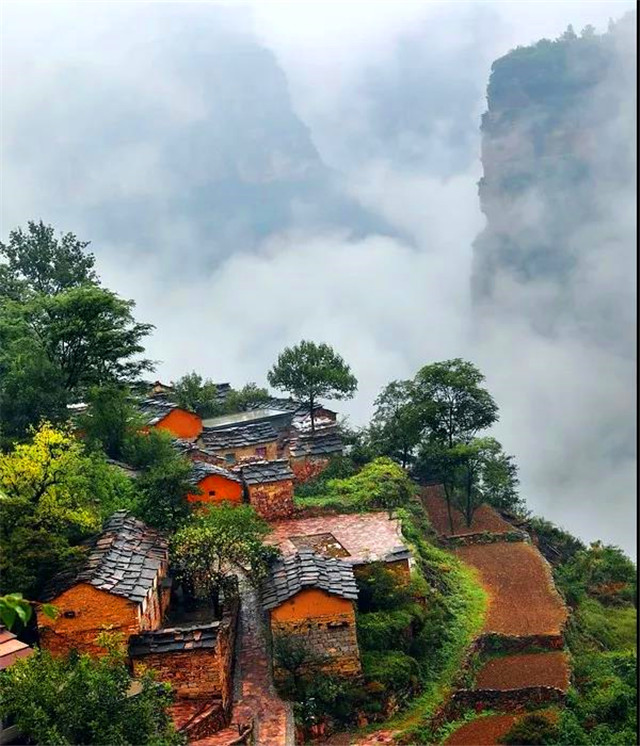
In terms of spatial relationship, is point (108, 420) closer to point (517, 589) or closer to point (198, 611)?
point (198, 611)

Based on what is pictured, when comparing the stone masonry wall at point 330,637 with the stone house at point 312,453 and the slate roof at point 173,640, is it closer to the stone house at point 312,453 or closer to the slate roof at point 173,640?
the slate roof at point 173,640

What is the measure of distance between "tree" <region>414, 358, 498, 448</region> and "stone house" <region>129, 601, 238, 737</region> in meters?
16.6

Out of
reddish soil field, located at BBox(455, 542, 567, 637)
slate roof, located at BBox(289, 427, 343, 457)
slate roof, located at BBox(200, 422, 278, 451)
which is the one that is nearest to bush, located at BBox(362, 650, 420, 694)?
reddish soil field, located at BBox(455, 542, 567, 637)

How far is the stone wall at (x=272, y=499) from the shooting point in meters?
23.8

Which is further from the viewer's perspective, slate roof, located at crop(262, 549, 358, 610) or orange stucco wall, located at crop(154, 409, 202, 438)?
orange stucco wall, located at crop(154, 409, 202, 438)

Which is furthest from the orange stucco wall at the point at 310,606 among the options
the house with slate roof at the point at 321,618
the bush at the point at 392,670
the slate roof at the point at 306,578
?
the bush at the point at 392,670

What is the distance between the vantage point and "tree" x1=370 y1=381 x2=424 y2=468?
29641 mm

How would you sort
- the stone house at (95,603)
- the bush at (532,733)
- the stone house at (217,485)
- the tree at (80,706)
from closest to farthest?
1. the tree at (80,706)
2. the bush at (532,733)
3. the stone house at (95,603)
4. the stone house at (217,485)

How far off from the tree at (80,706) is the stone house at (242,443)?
1793cm

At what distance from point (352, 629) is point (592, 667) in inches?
248

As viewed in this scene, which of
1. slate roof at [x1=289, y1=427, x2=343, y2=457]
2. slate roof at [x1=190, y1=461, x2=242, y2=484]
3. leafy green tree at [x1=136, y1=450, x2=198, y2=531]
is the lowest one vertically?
leafy green tree at [x1=136, y1=450, x2=198, y2=531]

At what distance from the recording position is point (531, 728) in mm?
13938

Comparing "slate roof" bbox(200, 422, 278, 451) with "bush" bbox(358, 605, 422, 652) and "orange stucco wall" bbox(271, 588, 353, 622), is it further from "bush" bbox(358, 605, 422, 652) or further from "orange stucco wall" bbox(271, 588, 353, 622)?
"orange stucco wall" bbox(271, 588, 353, 622)

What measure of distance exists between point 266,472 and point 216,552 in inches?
289
